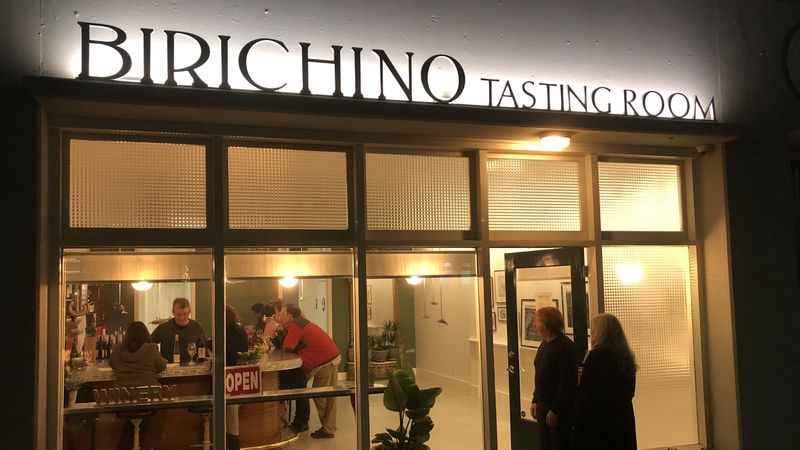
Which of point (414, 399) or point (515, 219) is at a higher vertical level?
point (515, 219)

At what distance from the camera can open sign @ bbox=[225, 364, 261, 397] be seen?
512cm

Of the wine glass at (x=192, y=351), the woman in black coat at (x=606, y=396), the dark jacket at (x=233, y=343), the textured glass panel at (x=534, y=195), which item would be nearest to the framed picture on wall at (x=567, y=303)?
the textured glass panel at (x=534, y=195)

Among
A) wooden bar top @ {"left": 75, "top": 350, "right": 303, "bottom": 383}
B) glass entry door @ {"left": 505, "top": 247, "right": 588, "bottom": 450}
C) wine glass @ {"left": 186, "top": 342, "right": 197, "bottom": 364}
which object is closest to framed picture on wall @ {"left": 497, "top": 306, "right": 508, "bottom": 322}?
glass entry door @ {"left": 505, "top": 247, "right": 588, "bottom": 450}

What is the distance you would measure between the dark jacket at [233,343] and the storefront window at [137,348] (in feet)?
0.39

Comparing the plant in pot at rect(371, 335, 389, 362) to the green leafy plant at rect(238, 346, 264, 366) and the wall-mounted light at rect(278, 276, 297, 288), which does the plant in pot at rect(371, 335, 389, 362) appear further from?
the green leafy plant at rect(238, 346, 264, 366)

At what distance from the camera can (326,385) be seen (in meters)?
5.44

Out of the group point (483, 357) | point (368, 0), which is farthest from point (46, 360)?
point (368, 0)

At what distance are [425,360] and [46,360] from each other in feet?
9.27

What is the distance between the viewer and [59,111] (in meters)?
4.66

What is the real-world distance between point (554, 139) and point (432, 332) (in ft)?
6.09

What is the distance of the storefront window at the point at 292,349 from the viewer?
204 inches

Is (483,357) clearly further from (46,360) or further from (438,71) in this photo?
(46,360)

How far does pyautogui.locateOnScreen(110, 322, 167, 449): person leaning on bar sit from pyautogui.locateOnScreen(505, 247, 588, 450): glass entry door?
3.14 meters

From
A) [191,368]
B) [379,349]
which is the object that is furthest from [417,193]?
[191,368]
